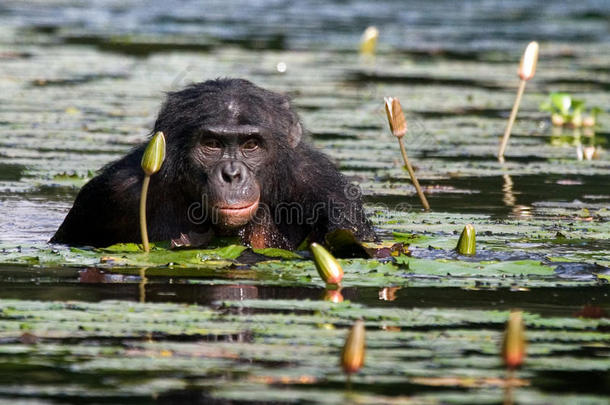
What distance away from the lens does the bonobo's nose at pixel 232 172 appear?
28.4 feet

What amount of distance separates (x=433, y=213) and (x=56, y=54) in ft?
45.2

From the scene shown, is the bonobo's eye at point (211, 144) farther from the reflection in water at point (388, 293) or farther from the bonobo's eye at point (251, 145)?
the reflection in water at point (388, 293)

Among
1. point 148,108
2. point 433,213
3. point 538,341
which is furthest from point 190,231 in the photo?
point 148,108

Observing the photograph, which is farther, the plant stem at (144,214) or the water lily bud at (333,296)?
the plant stem at (144,214)

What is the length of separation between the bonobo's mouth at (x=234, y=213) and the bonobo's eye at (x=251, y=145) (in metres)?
0.69

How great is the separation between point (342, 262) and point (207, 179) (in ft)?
3.66

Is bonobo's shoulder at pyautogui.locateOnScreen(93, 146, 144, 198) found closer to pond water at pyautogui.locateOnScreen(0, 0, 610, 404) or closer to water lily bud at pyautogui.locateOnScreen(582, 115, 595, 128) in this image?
pond water at pyautogui.locateOnScreen(0, 0, 610, 404)

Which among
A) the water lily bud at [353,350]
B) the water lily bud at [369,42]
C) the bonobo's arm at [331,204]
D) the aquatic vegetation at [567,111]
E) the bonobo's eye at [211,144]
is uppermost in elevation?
the water lily bud at [369,42]

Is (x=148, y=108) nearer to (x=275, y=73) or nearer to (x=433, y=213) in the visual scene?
(x=275, y=73)

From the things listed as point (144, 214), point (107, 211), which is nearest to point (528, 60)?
point (107, 211)

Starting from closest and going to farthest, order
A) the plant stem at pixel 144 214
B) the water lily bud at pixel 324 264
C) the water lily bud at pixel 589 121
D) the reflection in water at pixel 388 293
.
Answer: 1. the reflection in water at pixel 388 293
2. the water lily bud at pixel 324 264
3. the plant stem at pixel 144 214
4. the water lily bud at pixel 589 121

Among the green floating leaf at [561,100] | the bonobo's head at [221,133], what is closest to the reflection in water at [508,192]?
the bonobo's head at [221,133]

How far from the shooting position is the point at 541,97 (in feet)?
65.6

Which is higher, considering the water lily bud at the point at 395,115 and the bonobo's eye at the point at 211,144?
the water lily bud at the point at 395,115
